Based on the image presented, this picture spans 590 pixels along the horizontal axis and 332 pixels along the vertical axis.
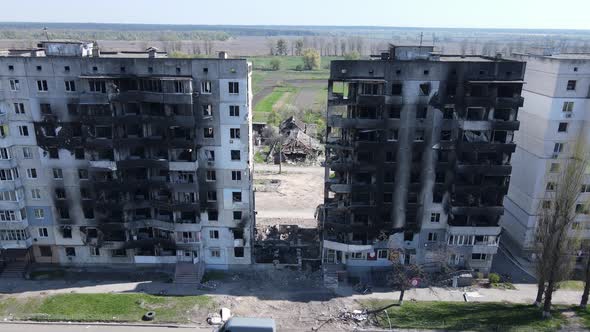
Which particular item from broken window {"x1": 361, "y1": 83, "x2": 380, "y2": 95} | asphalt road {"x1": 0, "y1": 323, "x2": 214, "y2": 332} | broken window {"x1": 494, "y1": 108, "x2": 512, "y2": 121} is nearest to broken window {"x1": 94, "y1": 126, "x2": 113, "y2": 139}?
asphalt road {"x1": 0, "y1": 323, "x2": 214, "y2": 332}

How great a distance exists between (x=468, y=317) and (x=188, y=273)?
35.7 metres

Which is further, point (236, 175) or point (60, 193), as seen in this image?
point (60, 193)

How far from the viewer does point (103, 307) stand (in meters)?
53.2

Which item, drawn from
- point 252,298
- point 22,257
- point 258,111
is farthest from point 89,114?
point 258,111

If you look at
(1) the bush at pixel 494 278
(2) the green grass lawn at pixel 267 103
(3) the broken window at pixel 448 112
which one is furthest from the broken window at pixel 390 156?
(2) the green grass lawn at pixel 267 103

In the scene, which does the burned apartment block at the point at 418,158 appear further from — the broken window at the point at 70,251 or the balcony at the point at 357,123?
the broken window at the point at 70,251

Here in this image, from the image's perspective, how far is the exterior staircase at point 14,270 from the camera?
59.9 meters

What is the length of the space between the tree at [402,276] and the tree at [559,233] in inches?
566

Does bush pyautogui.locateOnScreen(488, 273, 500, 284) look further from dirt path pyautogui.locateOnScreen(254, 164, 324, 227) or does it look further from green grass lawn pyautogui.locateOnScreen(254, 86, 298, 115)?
green grass lawn pyautogui.locateOnScreen(254, 86, 298, 115)

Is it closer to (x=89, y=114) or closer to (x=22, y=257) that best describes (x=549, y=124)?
(x=89, y=114)

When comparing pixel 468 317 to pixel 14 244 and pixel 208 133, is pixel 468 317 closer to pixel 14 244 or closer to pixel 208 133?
pixel 208 133

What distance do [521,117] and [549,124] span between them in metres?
6.63

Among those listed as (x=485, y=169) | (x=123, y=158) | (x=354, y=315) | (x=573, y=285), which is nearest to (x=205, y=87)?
(x=123, y=158)

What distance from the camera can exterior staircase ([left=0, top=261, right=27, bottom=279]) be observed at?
5991 cm
